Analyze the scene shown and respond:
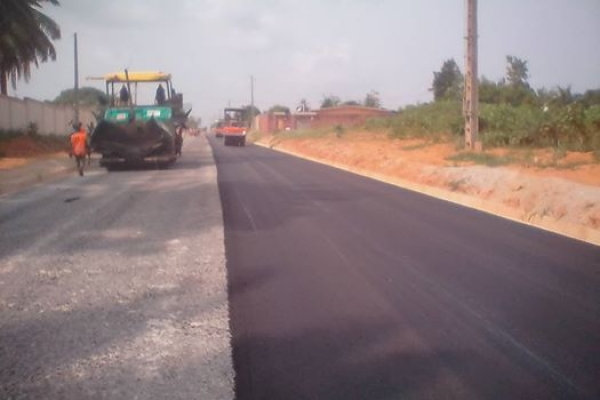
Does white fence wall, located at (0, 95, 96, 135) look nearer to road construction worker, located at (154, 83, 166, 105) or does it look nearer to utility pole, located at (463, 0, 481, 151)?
road construction worker, located at (154, 83, 166, 105)

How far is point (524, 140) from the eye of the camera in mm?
24219

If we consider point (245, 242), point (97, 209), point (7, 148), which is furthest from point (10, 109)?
point (245, 242)

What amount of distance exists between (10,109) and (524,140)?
2510cm

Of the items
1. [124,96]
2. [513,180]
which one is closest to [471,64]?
[513,180]

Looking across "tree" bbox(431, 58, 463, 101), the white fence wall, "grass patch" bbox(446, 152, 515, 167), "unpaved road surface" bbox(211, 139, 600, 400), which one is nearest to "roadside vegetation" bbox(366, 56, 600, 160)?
"grass patch" bbox(446, 152, 515, 167)

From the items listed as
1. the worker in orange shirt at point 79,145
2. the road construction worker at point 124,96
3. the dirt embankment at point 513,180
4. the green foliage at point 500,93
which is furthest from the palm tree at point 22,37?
the green foliage at point 500,93

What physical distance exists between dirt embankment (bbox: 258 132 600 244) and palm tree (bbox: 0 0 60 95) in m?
16.6

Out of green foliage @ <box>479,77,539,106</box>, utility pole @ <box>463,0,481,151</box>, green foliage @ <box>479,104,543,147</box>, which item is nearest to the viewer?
utility pole @ <box>463,0,481,151</box>

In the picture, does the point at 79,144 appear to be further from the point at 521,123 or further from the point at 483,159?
the point at 521,123

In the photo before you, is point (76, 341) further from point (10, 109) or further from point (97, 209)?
point (10, 109)

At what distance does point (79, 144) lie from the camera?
20.4 m

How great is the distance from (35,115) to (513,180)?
1194 inches

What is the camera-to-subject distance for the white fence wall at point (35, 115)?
32487 millimetres

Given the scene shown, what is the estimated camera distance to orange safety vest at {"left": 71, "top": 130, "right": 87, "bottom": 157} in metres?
20.2
